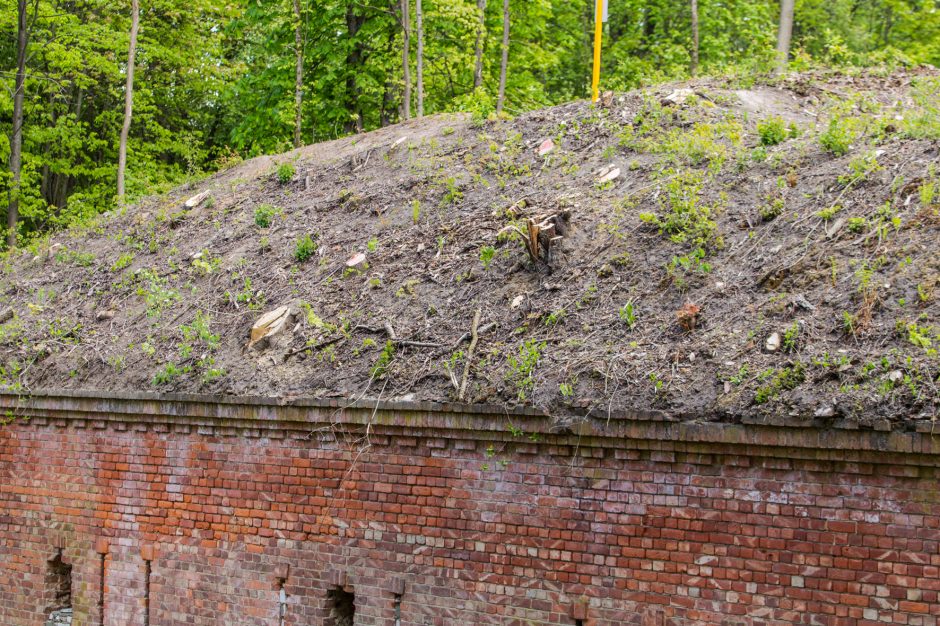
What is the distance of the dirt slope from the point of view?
7988mm

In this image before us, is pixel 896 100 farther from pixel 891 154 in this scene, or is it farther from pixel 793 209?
pixel 793 209

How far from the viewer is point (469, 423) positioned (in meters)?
8.59

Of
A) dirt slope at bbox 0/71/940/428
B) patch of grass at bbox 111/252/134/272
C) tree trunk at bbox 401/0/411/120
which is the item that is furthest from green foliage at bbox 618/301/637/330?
tree trunk at bbox 401/0/411/120

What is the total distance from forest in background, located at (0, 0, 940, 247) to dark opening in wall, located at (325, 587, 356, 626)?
1236cm

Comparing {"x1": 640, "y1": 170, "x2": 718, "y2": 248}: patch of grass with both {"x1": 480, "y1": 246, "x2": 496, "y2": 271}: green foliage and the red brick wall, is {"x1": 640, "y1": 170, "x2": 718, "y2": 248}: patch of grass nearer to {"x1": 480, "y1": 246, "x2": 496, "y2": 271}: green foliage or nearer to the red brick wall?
{"x1": 480, "y1": 246, "x2": 496, "y2": 271}: green foliage

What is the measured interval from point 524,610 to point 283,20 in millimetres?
18374

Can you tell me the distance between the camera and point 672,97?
13.4 meters

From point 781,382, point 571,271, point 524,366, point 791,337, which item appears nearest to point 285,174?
point 571,271

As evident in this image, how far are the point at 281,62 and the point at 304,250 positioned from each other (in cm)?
1225

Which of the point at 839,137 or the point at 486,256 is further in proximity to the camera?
the point at 486,256

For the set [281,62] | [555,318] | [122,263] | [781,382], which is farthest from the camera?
[281,62]

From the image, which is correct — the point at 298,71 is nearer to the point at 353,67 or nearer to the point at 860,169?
the point at 353,67

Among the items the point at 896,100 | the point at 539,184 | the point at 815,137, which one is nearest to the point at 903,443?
the point at 815,137

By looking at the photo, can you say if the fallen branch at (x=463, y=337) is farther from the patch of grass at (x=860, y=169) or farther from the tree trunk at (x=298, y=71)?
the tree trunk at (x=298, y=71)
